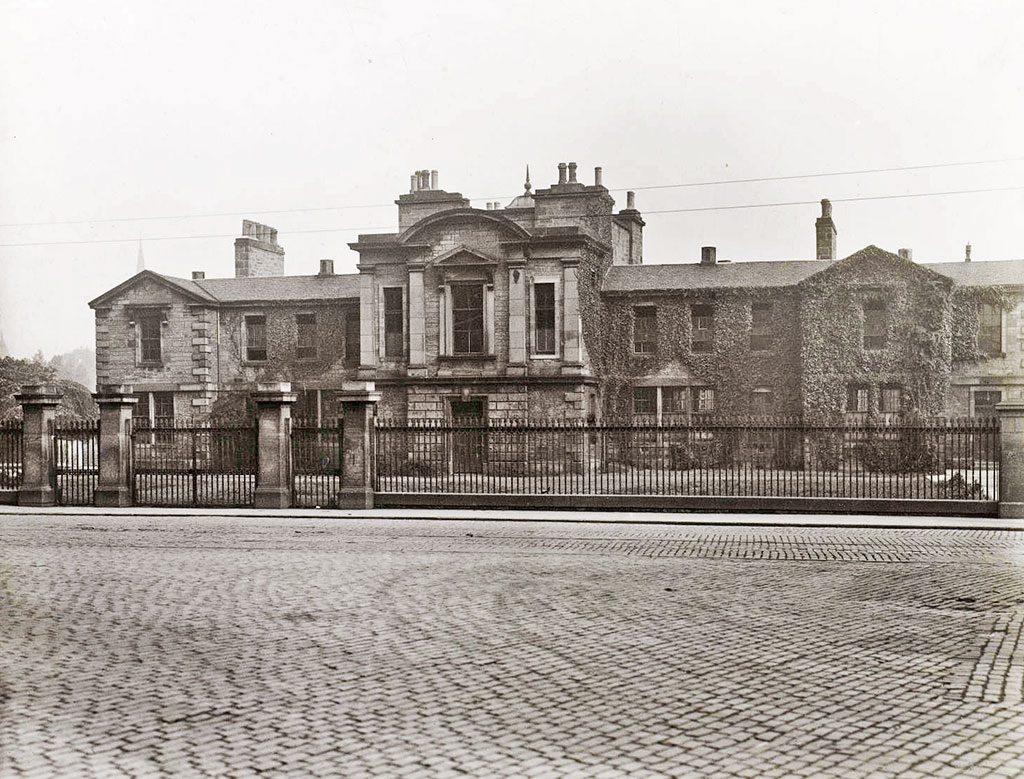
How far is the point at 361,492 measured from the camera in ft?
67.1

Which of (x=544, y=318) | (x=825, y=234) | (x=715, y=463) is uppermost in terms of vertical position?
(x=825, y=234)

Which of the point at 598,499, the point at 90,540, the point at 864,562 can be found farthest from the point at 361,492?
the point at 864,562

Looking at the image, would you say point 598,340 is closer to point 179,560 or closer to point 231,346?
point 231,346

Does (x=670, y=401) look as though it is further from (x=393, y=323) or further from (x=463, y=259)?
(x=393, y=323)

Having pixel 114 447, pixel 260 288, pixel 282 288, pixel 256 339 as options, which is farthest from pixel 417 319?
pixel 114 447

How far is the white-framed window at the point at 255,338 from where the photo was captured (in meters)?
37.9

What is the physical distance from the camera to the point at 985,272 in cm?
3528

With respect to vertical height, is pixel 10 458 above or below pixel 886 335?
below

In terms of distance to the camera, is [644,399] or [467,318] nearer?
[467,318]

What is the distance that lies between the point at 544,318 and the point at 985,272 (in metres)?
15.7

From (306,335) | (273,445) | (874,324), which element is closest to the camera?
(273,445)

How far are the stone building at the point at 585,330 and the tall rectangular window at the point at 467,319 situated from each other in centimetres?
5

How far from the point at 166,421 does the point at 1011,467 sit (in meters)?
29.5

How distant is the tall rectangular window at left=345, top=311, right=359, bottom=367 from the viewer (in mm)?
36750
